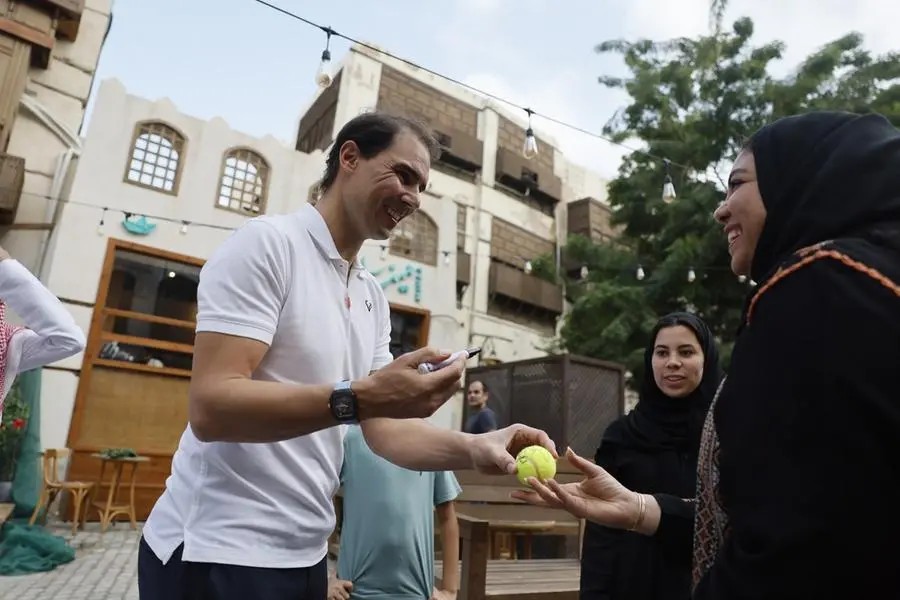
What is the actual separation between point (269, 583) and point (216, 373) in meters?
0.52

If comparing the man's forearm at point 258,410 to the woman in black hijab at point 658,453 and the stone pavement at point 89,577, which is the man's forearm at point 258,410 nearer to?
the woman in black hijab at point 658,453

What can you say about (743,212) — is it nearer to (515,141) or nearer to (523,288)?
(523,288)

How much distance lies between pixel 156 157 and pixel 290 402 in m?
10.6

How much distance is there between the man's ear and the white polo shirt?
26 cm

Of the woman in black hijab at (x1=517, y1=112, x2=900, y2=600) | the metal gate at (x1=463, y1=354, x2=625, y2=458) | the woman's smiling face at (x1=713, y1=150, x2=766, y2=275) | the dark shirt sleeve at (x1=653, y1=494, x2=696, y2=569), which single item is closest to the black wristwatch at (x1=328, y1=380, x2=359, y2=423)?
the woman in black hijab at (x1=517, y1=112, x2=900, y2=600)

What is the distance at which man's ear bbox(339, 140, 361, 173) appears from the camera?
1.67 metres

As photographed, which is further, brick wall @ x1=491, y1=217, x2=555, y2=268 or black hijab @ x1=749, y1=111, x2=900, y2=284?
brick wall @ x1=491, y1=217, x2=555, y2=268

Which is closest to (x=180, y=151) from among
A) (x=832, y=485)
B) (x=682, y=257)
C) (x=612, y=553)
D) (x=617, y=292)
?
(x=617, y=292)

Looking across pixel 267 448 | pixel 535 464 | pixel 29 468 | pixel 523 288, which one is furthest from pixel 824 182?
pixel 523 288

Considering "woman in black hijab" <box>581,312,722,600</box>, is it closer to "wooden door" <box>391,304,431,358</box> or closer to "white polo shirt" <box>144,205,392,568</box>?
"white polo shirt" <box>144,205,392,568</box>

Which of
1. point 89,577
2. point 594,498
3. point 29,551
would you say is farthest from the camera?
point 29,551

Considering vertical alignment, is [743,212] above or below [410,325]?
below

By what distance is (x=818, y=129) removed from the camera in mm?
1245

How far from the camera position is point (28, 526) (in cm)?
671
